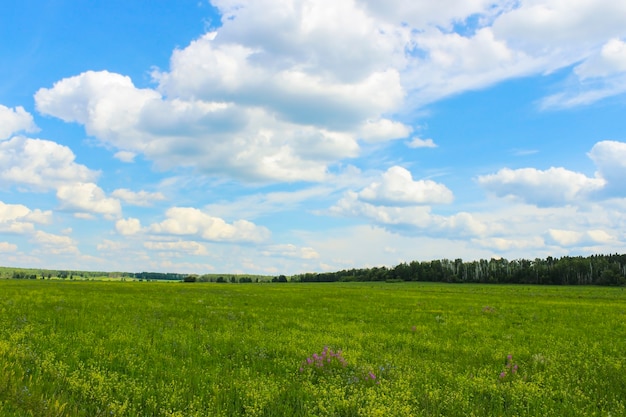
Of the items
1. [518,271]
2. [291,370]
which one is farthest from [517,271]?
[291,370]

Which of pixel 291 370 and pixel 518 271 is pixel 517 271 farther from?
pixel 291 370

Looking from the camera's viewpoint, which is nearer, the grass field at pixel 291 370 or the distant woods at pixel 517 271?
the grass field at pixel 291 370

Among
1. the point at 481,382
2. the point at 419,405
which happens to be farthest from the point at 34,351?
the point at 481,382

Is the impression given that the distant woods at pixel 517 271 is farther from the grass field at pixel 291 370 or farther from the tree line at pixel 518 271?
the grass field at pixel 291 370

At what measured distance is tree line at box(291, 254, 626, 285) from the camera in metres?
139

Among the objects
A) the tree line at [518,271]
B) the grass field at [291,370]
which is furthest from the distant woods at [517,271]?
the grass field at [291,370]

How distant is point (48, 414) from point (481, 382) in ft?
28.9

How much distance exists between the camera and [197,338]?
12883 millimetres

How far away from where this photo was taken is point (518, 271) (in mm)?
152625

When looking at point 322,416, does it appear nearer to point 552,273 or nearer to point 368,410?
point 368,410

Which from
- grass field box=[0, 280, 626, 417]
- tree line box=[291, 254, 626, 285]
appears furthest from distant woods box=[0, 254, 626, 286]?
grass field box=[0, 280, 626, 417]

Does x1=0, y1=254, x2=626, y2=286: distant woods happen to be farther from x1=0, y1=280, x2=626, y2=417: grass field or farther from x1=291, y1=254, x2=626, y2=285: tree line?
x1=0, y1=280, x2=626, y2=417: grass field

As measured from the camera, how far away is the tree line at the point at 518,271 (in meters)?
139

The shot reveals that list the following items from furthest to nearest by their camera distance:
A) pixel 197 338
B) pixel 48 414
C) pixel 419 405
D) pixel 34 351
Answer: pixel 197 338
pixel 34 351
pixel 419 405
pixel 48 414
